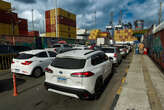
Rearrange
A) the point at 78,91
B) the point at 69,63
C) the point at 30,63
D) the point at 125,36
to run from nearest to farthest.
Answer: the point at 78,91, the point at 69,63, the point at 30,63, the point at 125,36

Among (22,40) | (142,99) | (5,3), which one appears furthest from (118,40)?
(142,99)

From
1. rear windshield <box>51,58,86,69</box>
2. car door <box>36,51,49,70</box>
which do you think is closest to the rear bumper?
rear windshield <box>51,58,86,69</box>

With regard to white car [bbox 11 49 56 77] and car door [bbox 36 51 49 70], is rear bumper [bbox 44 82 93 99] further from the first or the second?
car door [bbox 36 51 49 70]

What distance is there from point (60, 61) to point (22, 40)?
43.8ft

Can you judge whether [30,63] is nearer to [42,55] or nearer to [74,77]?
[42,55]

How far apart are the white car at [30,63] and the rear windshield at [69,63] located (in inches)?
102

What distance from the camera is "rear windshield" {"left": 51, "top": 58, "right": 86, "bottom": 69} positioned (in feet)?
11.1

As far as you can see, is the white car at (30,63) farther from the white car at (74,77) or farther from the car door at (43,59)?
the white car at (74,77)

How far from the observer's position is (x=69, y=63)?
3.51 metres

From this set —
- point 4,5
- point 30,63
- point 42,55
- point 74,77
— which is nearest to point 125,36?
point 4,5

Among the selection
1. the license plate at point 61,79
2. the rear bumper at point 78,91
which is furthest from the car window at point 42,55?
the rear bumper at point 78,91

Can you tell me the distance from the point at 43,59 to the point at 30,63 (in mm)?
864

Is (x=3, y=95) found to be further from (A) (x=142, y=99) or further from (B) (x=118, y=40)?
(B) (x=118, y=40)

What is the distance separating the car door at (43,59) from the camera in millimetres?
6082
